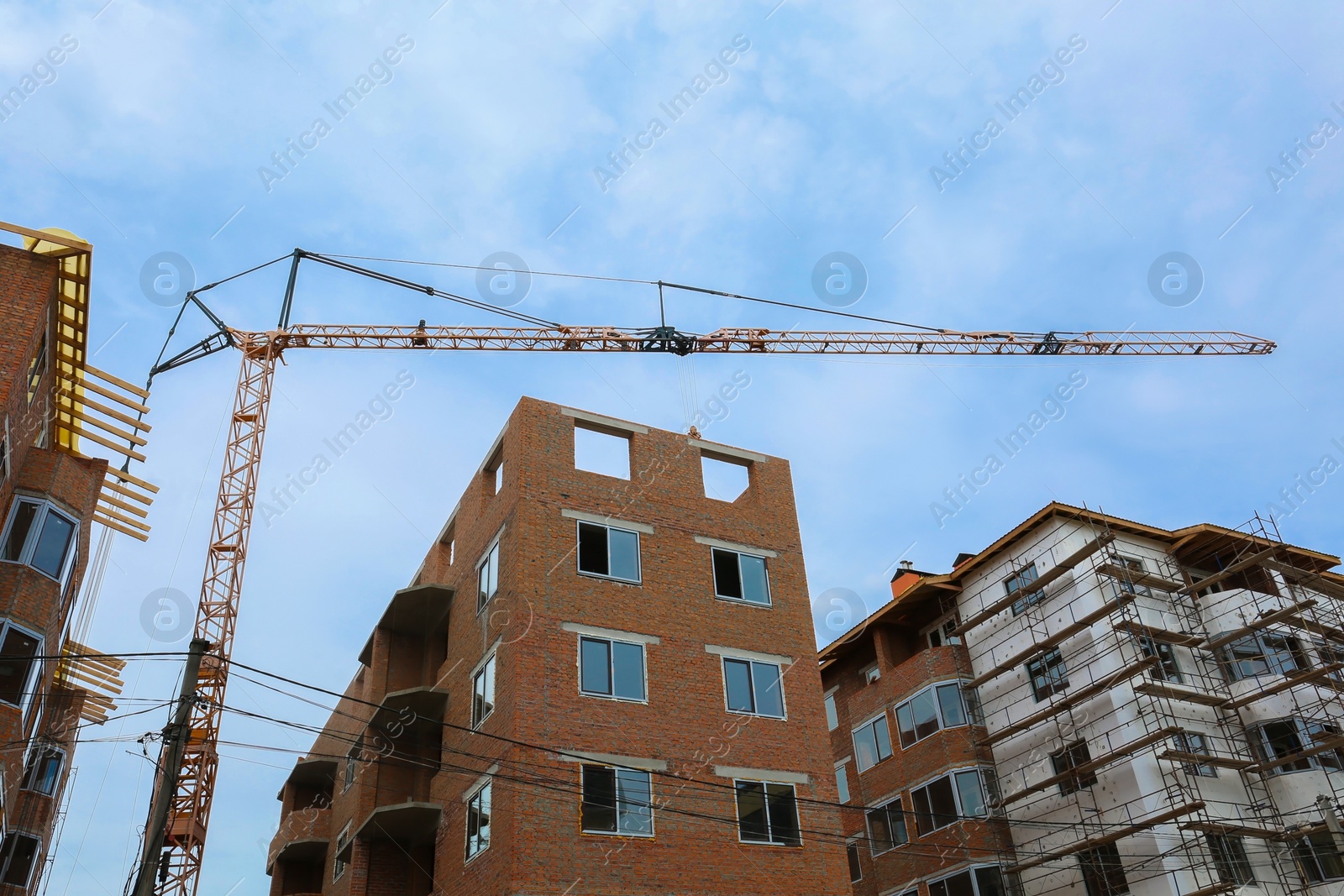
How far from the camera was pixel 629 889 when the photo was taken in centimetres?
2266

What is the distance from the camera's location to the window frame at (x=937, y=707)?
111ft

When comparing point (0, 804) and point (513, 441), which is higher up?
point (513, 441)

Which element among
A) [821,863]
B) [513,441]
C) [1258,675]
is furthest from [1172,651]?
[513,441]

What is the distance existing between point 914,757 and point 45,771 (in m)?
26.6

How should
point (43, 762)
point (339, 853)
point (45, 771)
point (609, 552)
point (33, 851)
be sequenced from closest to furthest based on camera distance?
point (609, 552) → point (33, 851) → point (339, 853) → point (43, 762) → point (45, 771)

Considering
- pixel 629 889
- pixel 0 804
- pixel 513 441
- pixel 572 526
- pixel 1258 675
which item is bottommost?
pixel 629 889

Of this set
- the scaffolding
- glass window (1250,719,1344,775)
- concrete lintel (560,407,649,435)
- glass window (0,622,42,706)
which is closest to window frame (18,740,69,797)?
glass window (0,622,42,706)

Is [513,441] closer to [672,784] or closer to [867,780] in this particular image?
[672,784]

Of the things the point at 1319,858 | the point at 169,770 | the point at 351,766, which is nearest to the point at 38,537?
the point at 169,770

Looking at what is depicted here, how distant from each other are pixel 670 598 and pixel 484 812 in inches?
269

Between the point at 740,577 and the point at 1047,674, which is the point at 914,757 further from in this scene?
the point at 740,577

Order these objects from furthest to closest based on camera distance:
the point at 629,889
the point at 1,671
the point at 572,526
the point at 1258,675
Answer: the point at 1258,675 < the point at 572,526 < the point at 629,889 < the point at 1,671

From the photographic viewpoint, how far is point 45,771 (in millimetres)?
32125

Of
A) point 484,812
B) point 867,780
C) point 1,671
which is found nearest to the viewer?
point 1,671
